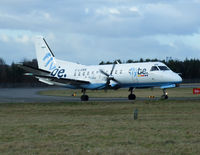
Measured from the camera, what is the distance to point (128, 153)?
480 inches

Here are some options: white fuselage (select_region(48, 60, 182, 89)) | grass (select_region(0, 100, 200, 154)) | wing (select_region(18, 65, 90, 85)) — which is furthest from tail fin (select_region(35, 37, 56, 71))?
grass (select_region(0, 100, 200, 154))

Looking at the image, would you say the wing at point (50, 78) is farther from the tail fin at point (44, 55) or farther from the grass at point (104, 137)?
the grass at point (104, 137)

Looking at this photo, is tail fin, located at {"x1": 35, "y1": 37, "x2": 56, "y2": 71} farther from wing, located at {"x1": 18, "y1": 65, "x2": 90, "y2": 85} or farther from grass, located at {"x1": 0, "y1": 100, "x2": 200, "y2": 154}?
grass, located at {"x1": 0, "y1": 100, "x2": 200, "y2": 154}

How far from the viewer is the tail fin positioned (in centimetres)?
4469

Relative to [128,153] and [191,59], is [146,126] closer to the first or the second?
[128,153]

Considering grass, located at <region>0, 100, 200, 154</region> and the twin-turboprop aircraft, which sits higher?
the twin-turboprop aircraft

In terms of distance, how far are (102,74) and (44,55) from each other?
8.76m

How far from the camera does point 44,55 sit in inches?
1784

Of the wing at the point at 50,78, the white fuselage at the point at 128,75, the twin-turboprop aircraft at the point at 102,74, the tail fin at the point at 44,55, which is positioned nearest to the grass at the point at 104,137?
the white fuselage at the point at 128,75

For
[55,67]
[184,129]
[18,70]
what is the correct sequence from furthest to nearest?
[18,70] < [55,67] < [184,129]

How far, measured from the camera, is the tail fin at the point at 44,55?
4469 centimetres

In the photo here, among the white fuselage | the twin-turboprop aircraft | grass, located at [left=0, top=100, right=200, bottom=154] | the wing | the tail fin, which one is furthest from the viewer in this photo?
the tail fin

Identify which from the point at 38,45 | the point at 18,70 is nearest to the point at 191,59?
the point at 18,70

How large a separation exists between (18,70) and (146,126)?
122m
